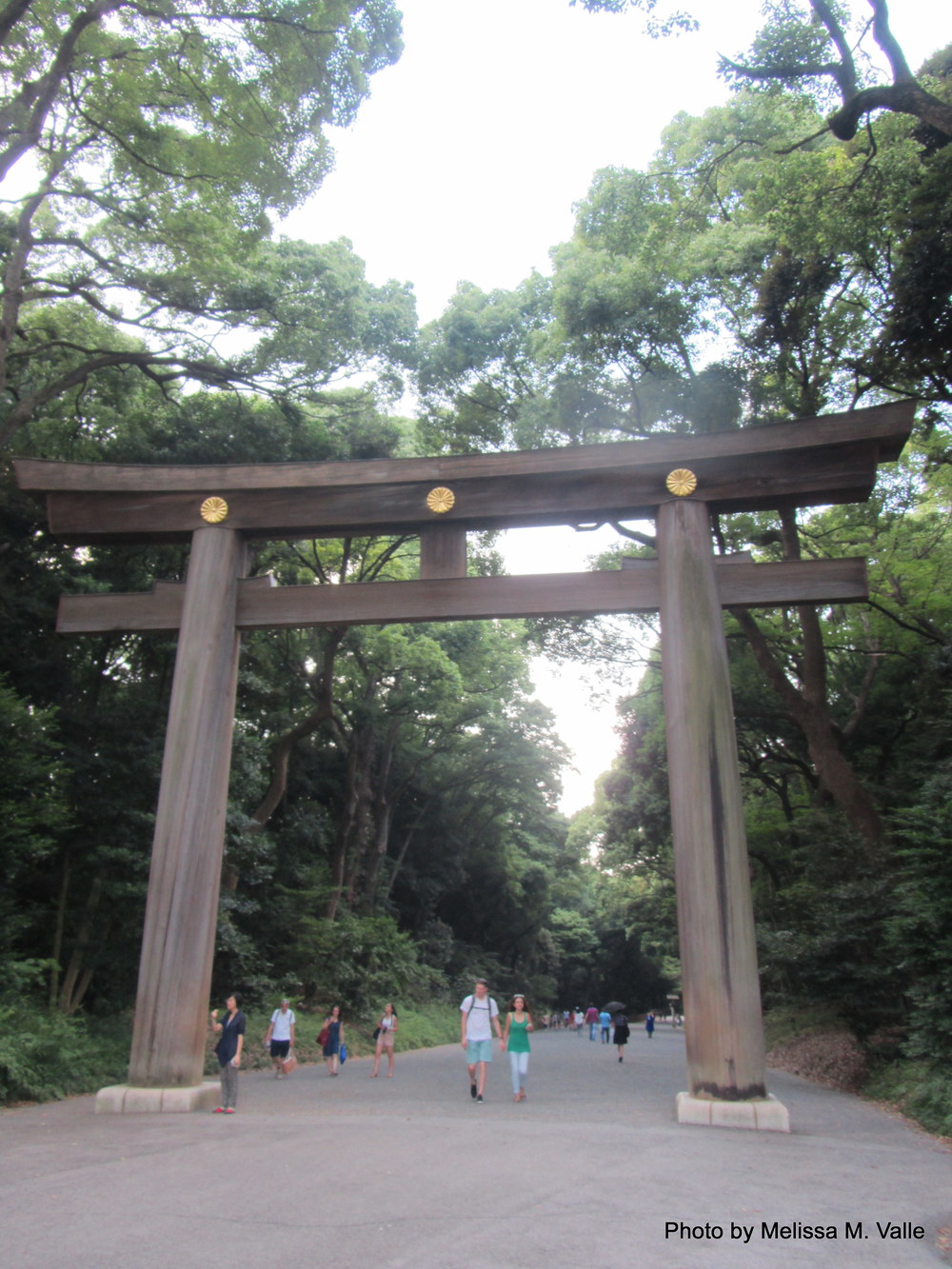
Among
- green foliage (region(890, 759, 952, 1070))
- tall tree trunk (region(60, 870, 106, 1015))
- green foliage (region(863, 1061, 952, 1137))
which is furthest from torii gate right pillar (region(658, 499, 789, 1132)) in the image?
tall tree trunk (region(60, 870, 106, 1015))

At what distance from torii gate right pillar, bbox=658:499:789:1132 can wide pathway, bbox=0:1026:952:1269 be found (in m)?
0.44

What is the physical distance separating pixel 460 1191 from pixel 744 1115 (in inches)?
127

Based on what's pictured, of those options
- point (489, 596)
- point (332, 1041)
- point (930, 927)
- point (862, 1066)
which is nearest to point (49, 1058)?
point (332, 1041)

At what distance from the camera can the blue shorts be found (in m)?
8.57

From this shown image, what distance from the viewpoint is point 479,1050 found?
8625mm

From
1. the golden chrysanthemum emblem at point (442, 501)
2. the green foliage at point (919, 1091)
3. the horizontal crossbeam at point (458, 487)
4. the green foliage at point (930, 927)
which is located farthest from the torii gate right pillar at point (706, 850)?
the green foliage at point (930, 927)

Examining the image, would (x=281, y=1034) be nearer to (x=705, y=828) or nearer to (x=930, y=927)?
(x=705, y=828)

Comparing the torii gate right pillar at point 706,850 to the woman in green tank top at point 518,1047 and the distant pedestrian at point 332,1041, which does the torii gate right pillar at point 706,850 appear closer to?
the woman in green tank top at point 518,1047

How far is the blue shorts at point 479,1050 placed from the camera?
28.1 ft

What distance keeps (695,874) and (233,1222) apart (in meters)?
4.68

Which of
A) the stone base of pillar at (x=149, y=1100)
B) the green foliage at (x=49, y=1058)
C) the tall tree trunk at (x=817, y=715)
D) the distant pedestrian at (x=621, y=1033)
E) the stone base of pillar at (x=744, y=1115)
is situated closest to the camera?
the stone base of pillar at (x=744, y=1115)

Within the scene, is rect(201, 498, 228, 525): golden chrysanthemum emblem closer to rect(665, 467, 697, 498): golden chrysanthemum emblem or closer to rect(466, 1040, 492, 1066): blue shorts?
rect(665, 467, 697, 498): golden chrysanthemum emblem

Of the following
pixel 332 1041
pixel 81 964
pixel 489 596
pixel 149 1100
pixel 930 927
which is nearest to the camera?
pixel 149 1100

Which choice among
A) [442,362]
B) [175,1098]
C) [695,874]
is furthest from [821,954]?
[442,362]
